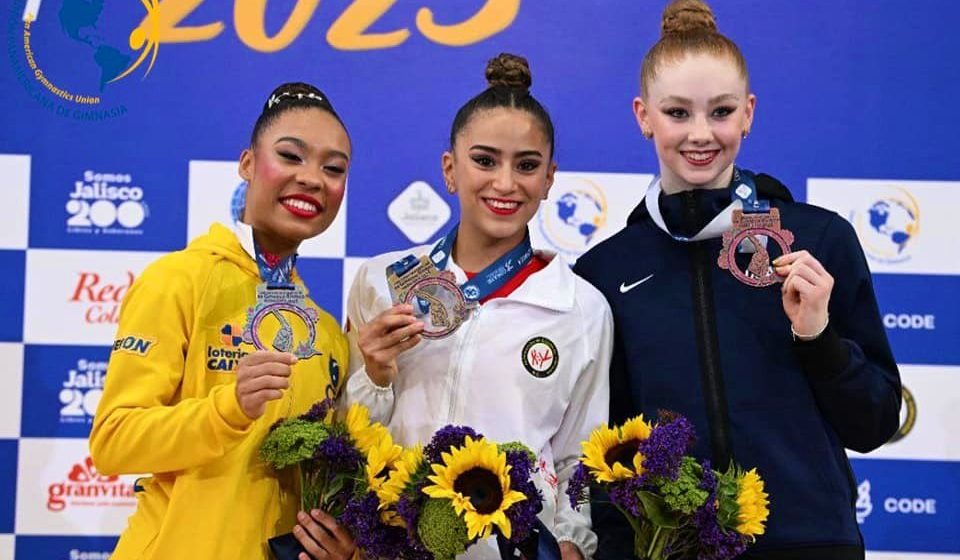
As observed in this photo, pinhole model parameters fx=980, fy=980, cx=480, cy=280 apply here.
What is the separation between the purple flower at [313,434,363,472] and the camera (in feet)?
6.17

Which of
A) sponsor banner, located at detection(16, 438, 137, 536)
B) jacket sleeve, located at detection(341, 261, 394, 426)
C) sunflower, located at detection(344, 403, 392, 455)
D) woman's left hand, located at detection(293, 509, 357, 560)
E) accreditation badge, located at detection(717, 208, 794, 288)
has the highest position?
accreditation badge, located at detection(717, 208, 794, 288)

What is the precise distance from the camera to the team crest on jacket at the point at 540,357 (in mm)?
2143

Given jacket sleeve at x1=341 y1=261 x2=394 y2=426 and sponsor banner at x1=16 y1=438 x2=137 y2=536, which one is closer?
jacket sleeve at x1=341 y1=261 x2=394 y2=426

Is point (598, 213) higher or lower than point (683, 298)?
higher

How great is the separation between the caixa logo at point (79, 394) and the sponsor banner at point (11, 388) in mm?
141

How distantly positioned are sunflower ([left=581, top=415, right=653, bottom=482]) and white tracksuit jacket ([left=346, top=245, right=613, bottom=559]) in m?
0.27

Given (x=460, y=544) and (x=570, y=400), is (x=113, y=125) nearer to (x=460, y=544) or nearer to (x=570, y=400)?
(x=570, y=400)

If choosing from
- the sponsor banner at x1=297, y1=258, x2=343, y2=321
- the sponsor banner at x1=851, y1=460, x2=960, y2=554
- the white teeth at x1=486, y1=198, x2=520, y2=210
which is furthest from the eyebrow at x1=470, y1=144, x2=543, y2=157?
the sponsor banner at x1=851, y1=460, x2=960, y2=554

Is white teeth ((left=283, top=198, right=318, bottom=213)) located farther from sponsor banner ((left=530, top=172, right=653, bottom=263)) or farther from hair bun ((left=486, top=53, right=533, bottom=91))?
sponsor banner ((left=530, top=172, right=653, bottom=263))

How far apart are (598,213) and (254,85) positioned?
4.03ft

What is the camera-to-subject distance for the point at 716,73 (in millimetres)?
2129

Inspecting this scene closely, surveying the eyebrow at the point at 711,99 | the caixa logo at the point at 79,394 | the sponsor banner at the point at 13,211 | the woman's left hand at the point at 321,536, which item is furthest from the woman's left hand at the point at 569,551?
the sponsor banner at the point at 13,211

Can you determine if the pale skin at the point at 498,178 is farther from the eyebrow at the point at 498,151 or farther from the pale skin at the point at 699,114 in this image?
the pale skin at the point at 699,114

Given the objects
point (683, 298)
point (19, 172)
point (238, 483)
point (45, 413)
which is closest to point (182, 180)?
point (19, 172)
